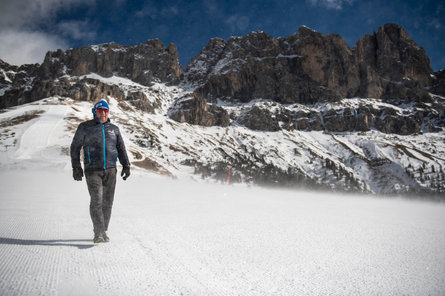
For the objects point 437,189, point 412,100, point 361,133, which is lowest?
point 437,189

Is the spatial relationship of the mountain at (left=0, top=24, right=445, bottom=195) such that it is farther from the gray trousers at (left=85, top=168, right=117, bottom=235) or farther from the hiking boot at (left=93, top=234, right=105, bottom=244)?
the hiking boot at (left=93, top=234, right=105, bottom=244)

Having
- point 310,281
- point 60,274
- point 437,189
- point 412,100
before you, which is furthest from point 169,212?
point 412,100

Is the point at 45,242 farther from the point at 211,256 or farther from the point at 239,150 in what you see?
the point at 239,150

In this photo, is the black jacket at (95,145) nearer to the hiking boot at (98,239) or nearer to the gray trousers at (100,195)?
the gray trousers at (100,195)

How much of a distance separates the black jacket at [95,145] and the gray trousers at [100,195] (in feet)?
0.38

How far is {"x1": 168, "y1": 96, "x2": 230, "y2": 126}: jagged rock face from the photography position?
15075 centimetres

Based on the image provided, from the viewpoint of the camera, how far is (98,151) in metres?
3.93

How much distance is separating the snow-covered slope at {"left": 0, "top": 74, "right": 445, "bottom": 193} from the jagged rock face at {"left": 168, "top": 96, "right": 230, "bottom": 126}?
263 inches

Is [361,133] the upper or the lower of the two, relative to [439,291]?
upper

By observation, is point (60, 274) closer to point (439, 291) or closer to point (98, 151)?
point (98, 151)

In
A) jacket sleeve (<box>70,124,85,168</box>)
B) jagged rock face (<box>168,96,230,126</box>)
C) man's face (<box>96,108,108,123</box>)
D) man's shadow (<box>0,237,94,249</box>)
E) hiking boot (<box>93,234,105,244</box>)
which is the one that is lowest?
man's shadow (<box>0,237,94,249</box>)

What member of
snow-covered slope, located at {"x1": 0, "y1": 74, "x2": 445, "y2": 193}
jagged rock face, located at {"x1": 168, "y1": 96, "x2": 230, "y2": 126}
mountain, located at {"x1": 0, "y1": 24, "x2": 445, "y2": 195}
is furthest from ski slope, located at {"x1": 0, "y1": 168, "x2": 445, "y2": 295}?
jagged rock face, located at {"x1": 168, "y1": 96, "x2": 230, "y2": 126}

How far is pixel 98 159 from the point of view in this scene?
389cm

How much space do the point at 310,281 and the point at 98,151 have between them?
11.1ft
